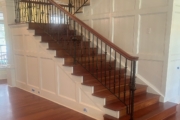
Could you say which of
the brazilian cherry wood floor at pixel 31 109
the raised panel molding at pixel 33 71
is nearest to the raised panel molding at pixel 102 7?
the raised panel molding at pixel 33 71

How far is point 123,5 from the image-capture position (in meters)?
4.02

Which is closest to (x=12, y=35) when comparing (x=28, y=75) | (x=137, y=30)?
(x=28, y=75)

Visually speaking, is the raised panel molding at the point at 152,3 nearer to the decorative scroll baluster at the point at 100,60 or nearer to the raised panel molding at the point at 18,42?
the decorative scroll baluster at the point at 100,60

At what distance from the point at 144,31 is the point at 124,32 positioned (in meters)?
0.50

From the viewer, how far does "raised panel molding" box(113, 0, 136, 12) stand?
3.86 metres

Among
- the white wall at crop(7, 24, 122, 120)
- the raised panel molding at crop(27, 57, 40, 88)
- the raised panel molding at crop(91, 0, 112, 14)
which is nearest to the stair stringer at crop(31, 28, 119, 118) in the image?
the white wall at crop(7, 24, 122, 120)

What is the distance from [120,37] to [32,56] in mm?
2274

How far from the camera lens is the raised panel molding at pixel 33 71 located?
4480 millimetres

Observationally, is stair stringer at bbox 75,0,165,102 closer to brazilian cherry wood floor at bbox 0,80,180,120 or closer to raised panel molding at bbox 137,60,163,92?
raised panel molding at bbox 137,60,163,92

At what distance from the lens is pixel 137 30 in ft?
12.5

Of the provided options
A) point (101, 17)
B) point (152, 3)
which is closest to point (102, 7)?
point (101, 17)

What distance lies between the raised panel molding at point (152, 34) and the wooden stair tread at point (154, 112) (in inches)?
40.3

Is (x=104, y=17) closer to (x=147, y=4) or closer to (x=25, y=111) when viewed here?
(x=147, y=4)

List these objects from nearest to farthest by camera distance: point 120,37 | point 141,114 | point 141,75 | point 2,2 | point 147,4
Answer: point 141,114 < point 147,4 < point 141,75 < point 120,37 < point 2,2
